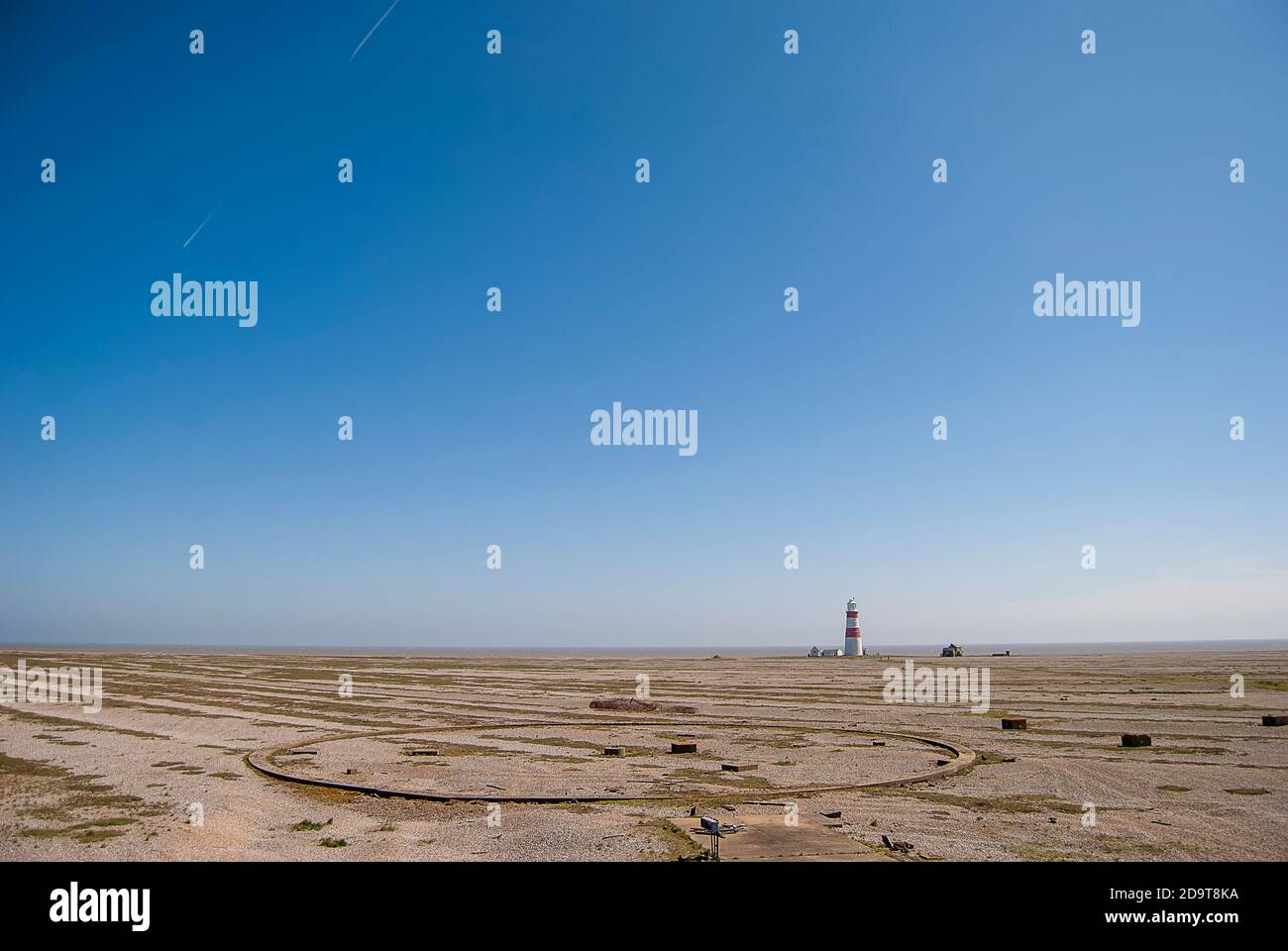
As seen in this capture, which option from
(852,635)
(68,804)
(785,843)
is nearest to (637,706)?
(68,804)

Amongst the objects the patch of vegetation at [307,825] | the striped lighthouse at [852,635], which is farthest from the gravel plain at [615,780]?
the striped lighthouse at [852,635]

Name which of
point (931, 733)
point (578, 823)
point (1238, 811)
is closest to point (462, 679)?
point (931, 733)

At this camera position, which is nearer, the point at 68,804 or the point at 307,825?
the point at 307,825

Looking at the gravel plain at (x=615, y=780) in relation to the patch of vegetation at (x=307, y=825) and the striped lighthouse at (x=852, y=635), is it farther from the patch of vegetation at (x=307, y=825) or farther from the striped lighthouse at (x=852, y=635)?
the striped lighthouse at (x=852, y=635)

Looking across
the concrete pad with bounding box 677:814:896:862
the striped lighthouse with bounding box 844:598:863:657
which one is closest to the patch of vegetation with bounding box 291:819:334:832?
the concrete pad with bounding box 677:814:896:862

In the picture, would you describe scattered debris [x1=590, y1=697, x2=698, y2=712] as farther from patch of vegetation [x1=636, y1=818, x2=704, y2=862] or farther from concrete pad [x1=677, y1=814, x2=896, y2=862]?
concrete pad [x1=677, y1=814, x2=896, y2=862]

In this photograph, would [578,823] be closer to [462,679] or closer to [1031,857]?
[1031,857]

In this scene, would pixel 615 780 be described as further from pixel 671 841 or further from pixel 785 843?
pixel 785 843
